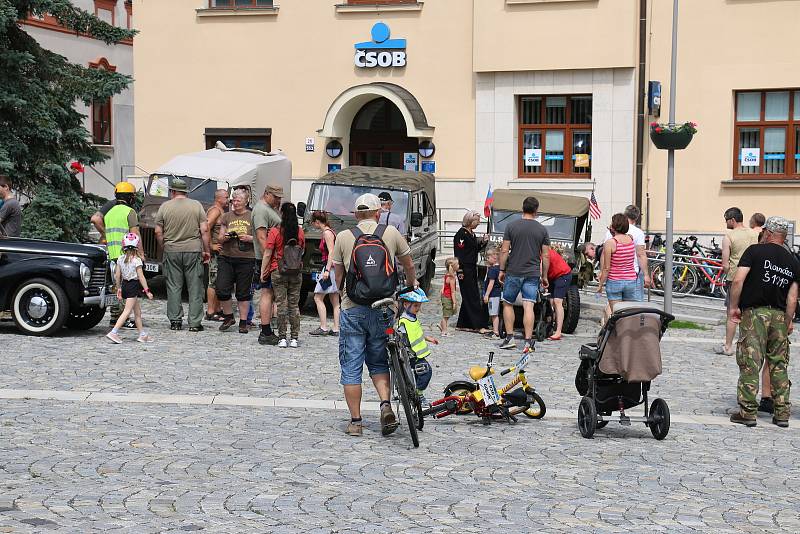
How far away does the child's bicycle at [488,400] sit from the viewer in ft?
32.7

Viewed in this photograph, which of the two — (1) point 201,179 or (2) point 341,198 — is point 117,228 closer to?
(2) point 341,198

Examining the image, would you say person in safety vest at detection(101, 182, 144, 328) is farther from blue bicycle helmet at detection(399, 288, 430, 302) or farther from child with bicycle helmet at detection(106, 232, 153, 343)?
blue bicycle helmet at detection(399, 288, 430, 302)

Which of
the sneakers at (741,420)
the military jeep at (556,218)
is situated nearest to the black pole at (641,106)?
the military jeep at (556,218)

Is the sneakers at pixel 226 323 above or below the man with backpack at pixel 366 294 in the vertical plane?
below

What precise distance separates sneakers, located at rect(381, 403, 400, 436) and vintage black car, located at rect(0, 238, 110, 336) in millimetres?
6510

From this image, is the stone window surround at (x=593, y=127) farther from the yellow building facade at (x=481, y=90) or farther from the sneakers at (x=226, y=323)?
the sneakers at (x=226, y=323)

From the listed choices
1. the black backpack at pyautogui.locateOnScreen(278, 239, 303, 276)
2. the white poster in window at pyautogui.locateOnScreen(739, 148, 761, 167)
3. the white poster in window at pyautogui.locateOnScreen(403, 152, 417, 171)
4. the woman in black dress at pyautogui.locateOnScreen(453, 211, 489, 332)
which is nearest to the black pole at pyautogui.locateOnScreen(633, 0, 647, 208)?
the white poster in window at pyautogui.locateOnScreen(739, 148, 761, 167)

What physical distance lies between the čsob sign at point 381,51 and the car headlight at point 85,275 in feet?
47.7

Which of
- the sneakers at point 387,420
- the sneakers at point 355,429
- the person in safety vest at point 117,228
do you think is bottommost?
the sneakers at point 355,429

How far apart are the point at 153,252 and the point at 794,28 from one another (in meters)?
14.4

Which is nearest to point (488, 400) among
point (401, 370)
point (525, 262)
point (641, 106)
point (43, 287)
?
point (401, 370)

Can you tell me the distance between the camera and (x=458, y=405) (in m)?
9.98

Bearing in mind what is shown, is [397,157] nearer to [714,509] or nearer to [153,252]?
[153,252]

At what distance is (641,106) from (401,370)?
18.8 metres
